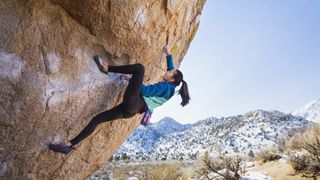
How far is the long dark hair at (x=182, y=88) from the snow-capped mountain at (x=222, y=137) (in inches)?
1586

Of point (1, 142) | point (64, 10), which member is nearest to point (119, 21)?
point (64, 10)

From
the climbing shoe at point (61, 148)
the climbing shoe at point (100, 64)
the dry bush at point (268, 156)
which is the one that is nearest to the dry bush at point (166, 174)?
the dry bush at point (268, 156)

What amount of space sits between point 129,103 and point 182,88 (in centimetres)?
92

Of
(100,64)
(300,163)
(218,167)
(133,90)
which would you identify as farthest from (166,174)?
(133,90)

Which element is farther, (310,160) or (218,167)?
(218,167)

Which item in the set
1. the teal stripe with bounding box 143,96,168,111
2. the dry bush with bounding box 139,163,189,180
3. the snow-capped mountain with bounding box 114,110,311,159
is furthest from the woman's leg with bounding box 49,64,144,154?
the snow-capped mountain with bounding box 114,110,311,159

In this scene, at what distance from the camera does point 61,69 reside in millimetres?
5438

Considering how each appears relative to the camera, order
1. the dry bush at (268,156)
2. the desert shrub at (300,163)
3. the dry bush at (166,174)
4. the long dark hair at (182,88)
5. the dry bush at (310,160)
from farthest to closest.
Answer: the dry bush at (268,156) → the dry bush at (166,174) → the desert shrub at (300,163) → the dry bush at (310,160) → the long dark hair at (182,88)

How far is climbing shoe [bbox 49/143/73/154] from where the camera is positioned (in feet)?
17.0

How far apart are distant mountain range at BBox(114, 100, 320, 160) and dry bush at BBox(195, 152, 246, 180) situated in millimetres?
28978

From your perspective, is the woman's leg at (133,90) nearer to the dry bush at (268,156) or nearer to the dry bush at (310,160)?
the dry bush at (310,160)

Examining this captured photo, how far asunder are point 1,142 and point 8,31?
5.50 feet

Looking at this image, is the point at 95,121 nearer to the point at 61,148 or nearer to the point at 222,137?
the point at 61,148

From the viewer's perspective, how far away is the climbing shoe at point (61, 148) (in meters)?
5.20
